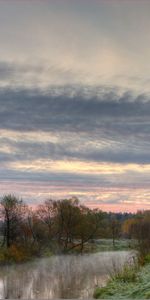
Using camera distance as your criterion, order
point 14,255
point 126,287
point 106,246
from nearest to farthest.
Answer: point 126,287 < point 14,255 < point 106,246

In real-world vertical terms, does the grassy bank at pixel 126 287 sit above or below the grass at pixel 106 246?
below

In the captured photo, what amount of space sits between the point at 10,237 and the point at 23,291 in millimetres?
29338

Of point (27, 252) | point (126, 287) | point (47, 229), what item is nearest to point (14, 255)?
point (27, 252)

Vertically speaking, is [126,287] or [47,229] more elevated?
[47,229]

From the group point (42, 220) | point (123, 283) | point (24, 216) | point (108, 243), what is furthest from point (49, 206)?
point (123, 283)

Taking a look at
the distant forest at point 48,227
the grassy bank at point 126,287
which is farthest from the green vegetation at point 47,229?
the grassy bank at point 126,287

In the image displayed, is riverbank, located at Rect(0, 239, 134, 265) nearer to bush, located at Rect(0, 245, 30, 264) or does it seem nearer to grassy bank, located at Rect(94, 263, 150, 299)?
bush, located at Rect(0, 245, 30, 264)

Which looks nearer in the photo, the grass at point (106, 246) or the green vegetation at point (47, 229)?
the green vegetation at point (47, 229)

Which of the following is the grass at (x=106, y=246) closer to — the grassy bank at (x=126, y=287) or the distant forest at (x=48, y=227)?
the distant forest at (x=48, y=227)

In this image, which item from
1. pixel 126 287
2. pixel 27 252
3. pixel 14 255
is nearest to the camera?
pixel 126 287

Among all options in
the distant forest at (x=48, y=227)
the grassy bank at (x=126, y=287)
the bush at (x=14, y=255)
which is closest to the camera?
the grassy bank at (x=126, y=287)

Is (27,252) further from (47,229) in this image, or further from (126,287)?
(126,287)

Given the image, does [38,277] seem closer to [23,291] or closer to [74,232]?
[23,291]

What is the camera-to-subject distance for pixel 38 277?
97.9 ft
